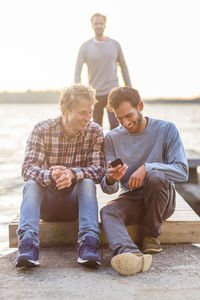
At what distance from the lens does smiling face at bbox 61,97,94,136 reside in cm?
343

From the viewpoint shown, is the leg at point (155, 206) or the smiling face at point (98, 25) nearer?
the leg at point (155, 206)

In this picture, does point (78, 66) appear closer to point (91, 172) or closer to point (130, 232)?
point (91, 172)

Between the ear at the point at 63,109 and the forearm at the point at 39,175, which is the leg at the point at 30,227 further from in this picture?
the ear at the point at 63,109

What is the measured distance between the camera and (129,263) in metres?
2.89

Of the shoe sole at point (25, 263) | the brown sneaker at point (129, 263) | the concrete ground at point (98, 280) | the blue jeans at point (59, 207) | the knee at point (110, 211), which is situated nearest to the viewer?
the concrete ground at point (98, 280)

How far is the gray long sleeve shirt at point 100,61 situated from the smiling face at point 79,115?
2.98 m

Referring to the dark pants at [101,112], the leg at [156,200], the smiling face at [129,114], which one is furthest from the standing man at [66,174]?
the dark pants at [101,112]

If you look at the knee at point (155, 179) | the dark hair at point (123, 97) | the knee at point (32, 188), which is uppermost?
the dark hair at point (123, 97)

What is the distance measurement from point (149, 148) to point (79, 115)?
0.63 m

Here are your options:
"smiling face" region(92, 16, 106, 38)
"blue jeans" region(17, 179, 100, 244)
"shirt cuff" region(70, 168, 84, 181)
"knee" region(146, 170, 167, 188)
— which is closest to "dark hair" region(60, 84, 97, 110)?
"shirt cuff" region(70, 168, 84, 181)

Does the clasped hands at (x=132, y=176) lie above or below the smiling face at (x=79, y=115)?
below

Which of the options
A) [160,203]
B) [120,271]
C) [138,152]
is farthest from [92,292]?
[138,152]

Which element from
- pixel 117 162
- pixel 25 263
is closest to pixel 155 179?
A: pixel 117 162

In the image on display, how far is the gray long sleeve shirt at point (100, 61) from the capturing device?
6355mm
